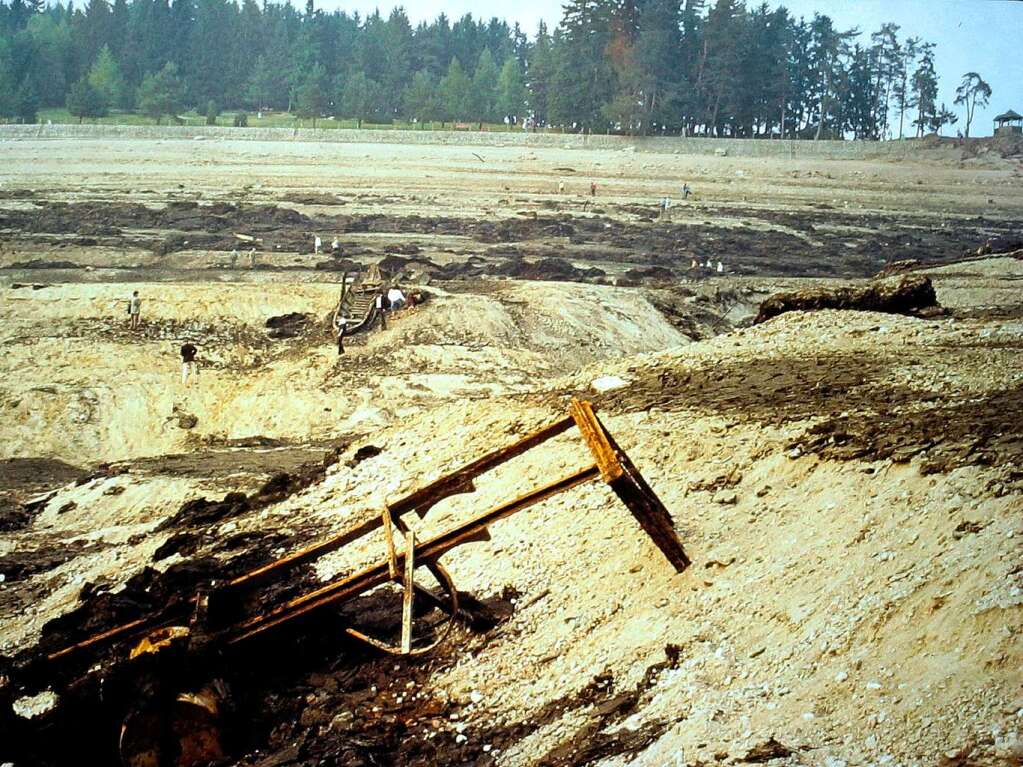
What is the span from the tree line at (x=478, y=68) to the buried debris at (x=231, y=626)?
27.5 meters

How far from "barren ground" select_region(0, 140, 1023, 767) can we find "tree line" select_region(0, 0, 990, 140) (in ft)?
48.4

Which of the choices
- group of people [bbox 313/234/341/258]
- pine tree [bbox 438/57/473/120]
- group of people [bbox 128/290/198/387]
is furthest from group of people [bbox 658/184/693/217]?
→ group of people [bbox 128/290/198/387]

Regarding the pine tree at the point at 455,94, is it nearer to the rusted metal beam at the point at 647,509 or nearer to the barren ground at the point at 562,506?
the barren ground at the point at 562,506

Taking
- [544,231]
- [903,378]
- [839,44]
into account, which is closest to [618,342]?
[903,378]

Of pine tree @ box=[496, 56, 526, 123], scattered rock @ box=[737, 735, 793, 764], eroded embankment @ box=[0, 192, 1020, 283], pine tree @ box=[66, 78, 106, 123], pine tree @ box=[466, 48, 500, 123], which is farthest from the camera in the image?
pine tree @ box=[466, 48, 500, 123]

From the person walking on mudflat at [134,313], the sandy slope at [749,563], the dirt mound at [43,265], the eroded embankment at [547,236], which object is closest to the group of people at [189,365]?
the person walking on mudflat at [134,313]

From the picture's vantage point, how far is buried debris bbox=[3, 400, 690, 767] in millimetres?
5938

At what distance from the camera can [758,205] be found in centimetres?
3522

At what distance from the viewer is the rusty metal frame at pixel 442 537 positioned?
5.98m

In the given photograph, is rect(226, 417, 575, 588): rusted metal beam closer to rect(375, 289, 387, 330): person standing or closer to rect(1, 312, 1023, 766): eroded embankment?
rect(1, 312, 1023, 766): eroded embankment

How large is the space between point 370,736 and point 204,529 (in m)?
4.52

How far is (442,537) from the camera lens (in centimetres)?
623

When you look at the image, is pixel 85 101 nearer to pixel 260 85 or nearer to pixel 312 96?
pixel 260 85

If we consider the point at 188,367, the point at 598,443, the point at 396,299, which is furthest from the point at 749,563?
the point at 396,299
